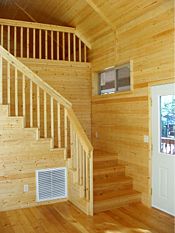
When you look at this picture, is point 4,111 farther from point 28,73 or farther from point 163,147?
point 163,147

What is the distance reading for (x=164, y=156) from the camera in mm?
4551

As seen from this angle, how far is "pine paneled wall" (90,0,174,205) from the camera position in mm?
4504

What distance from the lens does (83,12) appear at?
6125 mm

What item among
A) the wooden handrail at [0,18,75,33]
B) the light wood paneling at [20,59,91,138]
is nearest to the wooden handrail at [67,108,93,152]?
the light wood paneling at [20,59,91,138]

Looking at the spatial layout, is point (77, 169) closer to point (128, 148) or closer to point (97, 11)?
point (128, 148)

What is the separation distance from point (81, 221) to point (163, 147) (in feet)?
6.00

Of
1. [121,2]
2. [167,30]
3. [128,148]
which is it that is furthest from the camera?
[128,148]

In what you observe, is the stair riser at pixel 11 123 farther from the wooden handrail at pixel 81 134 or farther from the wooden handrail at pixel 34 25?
the wooden handrail at pixel 34 25

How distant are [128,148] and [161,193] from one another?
117cm

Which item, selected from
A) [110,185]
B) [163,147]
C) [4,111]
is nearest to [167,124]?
[163,147]

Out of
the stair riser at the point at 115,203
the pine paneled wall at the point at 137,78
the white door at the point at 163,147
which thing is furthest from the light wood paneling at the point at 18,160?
the white door at the point at 163,147

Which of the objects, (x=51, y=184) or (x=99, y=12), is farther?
(x=99, y=12)

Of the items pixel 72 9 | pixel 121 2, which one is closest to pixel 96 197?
pixel 121 2

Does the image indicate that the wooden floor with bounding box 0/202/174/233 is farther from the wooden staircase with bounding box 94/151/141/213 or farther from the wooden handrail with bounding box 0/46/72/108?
the wooden handrail with bounding box 0/46/72/108
